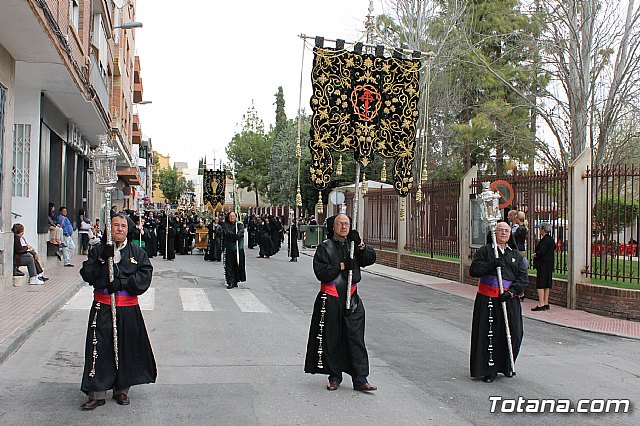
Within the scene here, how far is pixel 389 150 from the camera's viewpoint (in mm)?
11141

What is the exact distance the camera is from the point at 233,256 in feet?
51.9

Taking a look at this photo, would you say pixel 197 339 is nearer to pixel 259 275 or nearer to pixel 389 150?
pixel 389 150

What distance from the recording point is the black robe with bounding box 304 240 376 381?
21.9 feet

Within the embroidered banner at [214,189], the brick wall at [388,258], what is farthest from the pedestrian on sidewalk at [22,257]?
the embroidered banner at [214,189]

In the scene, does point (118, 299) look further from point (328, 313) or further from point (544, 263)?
point (544, 263)

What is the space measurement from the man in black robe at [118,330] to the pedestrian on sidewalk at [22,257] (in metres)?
8.69

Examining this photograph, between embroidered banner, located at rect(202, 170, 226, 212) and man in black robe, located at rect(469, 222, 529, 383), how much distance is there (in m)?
27.5

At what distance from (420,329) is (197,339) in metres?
3.66

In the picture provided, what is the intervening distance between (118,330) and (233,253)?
9792 mm

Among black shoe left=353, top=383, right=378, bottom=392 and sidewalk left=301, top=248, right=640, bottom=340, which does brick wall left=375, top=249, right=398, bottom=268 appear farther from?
black shoe left=353, top=383, right=378, bottom=392

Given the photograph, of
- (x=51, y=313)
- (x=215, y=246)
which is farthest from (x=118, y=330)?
(x=215, y=246)

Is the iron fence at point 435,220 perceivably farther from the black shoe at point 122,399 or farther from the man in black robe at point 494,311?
the black shoe at point 122,399

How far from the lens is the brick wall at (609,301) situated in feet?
39.9

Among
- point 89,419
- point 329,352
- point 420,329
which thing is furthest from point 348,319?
point 420,329
